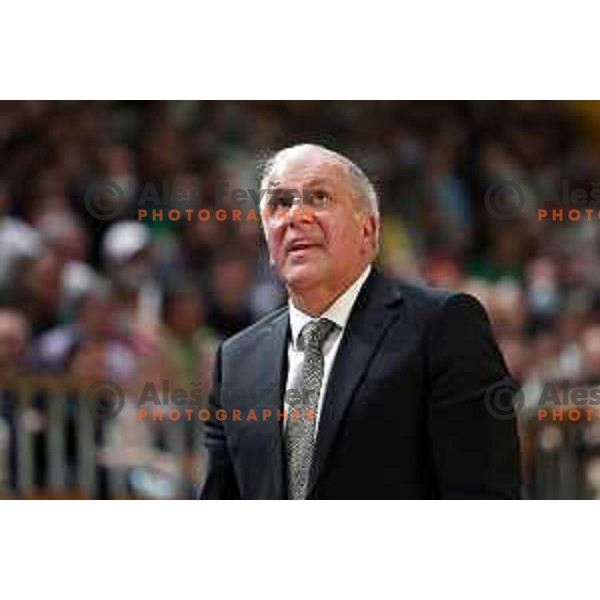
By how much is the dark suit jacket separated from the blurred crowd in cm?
130

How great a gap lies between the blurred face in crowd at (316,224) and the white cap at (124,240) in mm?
1364

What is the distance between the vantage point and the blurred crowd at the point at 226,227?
311cm

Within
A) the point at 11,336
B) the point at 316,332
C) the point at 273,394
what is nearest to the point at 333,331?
the point at 316,332

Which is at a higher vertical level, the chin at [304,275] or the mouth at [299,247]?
the mouth at [299,247]

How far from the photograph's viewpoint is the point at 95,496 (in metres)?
3.06

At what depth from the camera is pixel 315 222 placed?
5.67 feet

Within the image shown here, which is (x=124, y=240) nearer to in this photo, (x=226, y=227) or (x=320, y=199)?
(x=226, y=227)

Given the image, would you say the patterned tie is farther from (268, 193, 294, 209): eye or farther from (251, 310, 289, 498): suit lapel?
(268, 193, 294, 209): eye

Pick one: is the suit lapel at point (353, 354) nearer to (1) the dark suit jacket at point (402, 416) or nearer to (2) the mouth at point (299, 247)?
(1) the dark suit jacket at point (402, 416)

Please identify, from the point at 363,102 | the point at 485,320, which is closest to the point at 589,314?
the point at 363,102

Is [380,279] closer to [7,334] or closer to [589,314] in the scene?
[589,314]

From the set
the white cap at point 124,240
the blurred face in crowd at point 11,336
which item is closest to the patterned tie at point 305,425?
the white cap at point 124,240

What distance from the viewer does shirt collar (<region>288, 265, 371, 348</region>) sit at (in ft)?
5.80

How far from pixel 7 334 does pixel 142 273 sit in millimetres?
430
